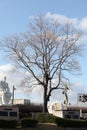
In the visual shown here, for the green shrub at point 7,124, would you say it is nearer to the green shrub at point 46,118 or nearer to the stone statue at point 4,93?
the green shrub at point 46,118

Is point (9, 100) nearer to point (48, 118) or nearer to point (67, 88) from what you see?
point (67, 88)

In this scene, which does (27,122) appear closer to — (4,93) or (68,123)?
(68,123)

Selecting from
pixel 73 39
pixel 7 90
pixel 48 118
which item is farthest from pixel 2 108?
pixel 7 90

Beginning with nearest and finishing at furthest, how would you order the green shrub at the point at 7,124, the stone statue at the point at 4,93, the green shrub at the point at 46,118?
1. the green shrub at the point at 7,124
2. the green shrub at the point at 46,118
3. the stone statue at the point at 4,93

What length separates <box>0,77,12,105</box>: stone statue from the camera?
291ft

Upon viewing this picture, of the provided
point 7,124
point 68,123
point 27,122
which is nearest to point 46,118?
point 68,123

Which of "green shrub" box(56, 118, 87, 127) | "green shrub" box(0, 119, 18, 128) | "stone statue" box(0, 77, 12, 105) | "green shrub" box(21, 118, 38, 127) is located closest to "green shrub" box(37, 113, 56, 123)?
"green shrub" box(56, 118, 87, 127)

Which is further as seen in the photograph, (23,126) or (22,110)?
(22,110)

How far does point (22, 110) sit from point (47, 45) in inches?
786

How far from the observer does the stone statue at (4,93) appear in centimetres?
8857

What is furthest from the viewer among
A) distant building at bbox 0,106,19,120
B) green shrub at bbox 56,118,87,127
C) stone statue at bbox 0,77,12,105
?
stone statue at bbox 0,77,12,105

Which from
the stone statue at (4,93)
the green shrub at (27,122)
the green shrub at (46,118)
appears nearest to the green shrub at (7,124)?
the green shrub at (27,122)

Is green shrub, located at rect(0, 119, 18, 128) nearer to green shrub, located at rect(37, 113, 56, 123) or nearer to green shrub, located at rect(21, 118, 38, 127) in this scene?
green shrub, located at rect(21, 118, 38, 127)

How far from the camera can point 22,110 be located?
73.4m
